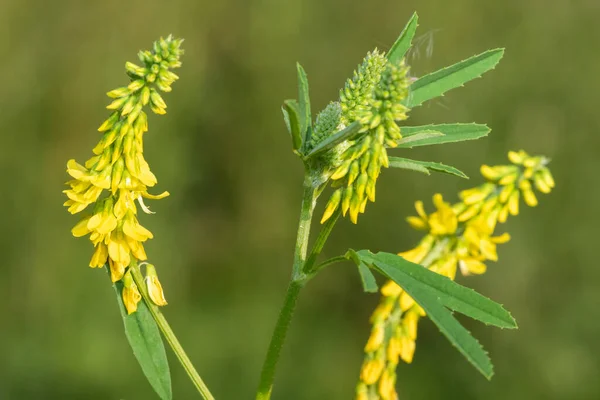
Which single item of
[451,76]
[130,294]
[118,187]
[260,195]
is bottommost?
[130,294]

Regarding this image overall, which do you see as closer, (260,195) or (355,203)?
(355,203)

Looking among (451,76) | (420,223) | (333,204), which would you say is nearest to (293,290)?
(333,204)

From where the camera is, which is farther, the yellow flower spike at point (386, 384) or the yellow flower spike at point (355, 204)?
the yellow flower spike at point (386, 384)

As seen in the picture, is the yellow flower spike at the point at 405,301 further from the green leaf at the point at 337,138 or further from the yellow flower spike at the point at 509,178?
the green leaf at the point at 337,138

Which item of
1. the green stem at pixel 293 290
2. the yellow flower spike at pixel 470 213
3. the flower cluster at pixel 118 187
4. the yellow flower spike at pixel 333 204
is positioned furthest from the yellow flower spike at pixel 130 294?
the yellow flower spike at pixel 470 213

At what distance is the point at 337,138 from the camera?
4.67ft

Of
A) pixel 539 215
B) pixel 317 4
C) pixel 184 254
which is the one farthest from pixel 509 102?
pixel 184 254

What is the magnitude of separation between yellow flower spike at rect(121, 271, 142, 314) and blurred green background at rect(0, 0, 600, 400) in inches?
124

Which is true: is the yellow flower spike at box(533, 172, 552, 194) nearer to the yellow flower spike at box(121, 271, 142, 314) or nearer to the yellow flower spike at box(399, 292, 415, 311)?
the yellow flower spike at box(399, 292, 415, 311)

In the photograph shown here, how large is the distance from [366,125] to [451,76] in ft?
1.66

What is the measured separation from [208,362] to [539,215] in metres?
2.62

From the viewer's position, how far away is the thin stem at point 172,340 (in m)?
1.59

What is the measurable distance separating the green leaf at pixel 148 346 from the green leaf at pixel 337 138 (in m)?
0.55

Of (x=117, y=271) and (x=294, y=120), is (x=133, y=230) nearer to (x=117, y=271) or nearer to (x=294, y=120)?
(x=117, y=271)
